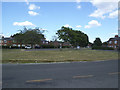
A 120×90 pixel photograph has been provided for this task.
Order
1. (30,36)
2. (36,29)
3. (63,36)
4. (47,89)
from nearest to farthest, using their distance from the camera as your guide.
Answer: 1. (47,89)
2. (63,36)
3. (30,36)
4. (36,29)

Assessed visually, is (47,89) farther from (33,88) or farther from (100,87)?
(100,87)

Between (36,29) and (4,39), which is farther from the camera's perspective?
(4,39)

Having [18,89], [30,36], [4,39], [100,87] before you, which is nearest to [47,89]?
[18,89]

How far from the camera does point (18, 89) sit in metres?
4.07

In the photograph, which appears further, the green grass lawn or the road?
the green grass lawn

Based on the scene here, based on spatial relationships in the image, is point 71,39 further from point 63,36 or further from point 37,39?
point 37,39

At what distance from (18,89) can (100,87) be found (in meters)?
3.15

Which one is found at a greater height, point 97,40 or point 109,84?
point 97,40

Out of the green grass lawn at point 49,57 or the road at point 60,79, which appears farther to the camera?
the green grass lawn at point 49,57

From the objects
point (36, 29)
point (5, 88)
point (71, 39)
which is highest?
point (36, 29)

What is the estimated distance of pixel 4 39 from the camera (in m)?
77.1

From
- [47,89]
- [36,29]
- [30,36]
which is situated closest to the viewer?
[47,89]

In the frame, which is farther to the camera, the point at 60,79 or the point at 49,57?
the point at 49,57

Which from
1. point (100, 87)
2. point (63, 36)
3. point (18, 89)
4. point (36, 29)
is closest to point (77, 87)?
point (100, 87)
